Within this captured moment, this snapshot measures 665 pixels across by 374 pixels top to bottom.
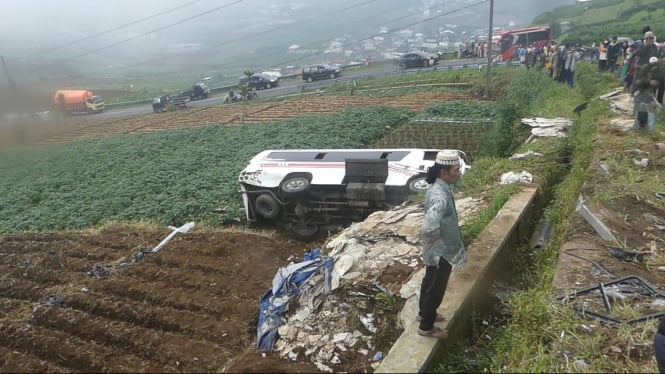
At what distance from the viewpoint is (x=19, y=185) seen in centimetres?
1589

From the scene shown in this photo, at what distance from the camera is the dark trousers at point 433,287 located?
4159mm

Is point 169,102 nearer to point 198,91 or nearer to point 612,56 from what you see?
point 198,91

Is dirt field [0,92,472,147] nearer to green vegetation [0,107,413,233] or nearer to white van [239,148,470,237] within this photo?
green vegetation [0,107,413,233]

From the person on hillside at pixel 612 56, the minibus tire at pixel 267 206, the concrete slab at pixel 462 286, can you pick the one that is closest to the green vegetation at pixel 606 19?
the person on hillside at pixel 612 56

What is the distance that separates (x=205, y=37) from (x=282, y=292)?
3269 inches

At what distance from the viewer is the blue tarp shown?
5610mm

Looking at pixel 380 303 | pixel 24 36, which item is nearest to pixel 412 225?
pixel 380 303

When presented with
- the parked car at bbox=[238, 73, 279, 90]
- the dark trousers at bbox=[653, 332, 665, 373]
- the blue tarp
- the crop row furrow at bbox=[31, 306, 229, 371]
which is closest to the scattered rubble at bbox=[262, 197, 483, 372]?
the blue tarp

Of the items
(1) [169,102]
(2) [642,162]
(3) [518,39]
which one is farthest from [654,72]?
(3) [518,39]

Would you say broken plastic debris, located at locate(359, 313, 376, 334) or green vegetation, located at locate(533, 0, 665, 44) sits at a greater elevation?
green vegetation, located at locate(533, 0, 665, 44)

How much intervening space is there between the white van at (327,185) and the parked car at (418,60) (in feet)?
101

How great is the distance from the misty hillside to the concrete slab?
10.2 meters

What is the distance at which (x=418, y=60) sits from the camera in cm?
3866

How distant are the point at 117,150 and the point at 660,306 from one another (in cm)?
1958
